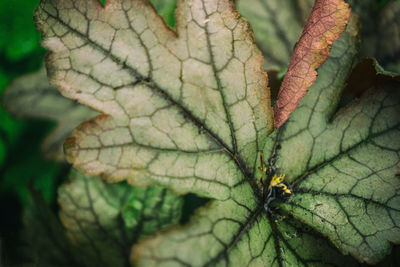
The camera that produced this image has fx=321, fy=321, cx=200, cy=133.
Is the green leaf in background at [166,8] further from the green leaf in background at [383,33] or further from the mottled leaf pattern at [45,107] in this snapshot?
the green leaf in background at [383,33]

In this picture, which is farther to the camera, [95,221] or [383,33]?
[383,33]

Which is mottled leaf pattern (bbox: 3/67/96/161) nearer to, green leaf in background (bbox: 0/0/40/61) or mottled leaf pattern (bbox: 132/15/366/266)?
green leaf in background (bbox: 0/0/40/61)

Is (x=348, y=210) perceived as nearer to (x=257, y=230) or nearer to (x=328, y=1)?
(x=257, y=230)

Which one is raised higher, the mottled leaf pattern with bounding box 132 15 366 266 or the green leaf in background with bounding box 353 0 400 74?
the green leaf in background with bounding box 353 0 400 74

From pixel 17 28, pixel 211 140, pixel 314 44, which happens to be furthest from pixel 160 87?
pixel 17 28

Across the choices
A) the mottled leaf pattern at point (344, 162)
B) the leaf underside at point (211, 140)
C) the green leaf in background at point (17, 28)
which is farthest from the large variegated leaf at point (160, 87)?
the green leaf in background at point (17, 28)

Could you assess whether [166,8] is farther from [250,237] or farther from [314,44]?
[250,237]

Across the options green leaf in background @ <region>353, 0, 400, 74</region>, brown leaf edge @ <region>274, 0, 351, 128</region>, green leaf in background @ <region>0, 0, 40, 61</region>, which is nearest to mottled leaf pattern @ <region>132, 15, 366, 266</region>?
brown leaf edge @ <region>274, 0, 351, 128</region>

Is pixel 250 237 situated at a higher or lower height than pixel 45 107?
higher

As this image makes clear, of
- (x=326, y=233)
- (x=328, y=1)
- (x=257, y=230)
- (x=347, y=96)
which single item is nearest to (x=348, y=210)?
(x=326, y=233)
